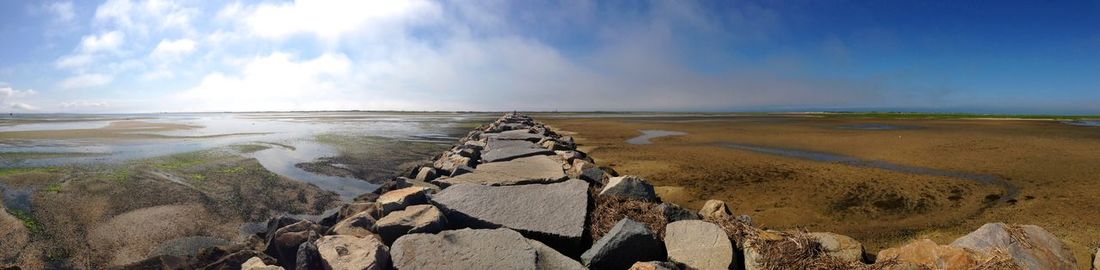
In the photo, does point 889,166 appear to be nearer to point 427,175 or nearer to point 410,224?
point 427,175

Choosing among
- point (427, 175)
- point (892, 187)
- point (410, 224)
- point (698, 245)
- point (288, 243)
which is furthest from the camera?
point (892, 187)

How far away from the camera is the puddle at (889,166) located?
334 inches

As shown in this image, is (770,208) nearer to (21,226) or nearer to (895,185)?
(895,185)

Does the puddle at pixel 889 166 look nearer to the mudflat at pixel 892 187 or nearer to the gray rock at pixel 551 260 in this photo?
the mudflat at pixel 892 187

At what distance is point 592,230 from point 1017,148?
18500 millimetres

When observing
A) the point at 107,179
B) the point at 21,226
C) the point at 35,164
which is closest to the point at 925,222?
the point at 21,226

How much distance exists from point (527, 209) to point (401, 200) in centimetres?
129

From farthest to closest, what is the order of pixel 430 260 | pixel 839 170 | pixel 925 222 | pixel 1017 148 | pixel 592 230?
1. pixel 1017 148
2. pixel 839 170
3. pixel 925 222
4. pixel 592 230
5. pixel 430 260

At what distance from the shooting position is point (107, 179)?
302 inches

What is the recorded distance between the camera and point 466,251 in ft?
11.1

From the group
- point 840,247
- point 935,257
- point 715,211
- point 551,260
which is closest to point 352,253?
point 551,260

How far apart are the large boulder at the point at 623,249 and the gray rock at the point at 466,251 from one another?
0.44 m

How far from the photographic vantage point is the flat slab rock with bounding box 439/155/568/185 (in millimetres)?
6348

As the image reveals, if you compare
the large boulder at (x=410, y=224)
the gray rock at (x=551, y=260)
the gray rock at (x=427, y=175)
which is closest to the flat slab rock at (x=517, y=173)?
the gray rock at (x=427, y=175)
